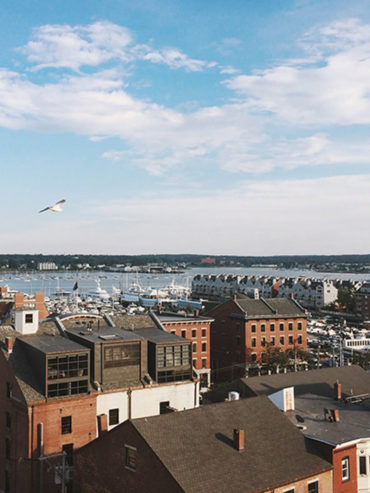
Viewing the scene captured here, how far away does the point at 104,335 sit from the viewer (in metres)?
42.9

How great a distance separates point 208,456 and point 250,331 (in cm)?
5751

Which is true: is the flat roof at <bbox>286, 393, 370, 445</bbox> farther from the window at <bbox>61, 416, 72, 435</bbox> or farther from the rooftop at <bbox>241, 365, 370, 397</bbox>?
the window at <bbox>61, 416, 72, 435</bbox>

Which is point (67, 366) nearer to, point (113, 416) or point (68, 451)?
point (113, 416)

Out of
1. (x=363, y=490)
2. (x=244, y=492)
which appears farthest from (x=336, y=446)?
(x=244, y=492)

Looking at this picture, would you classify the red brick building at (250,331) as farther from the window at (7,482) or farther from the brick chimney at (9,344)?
the brick chimney at (9,344)

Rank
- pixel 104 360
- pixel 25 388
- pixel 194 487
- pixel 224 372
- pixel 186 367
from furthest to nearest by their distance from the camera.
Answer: pixel 224 372 < pixel 186 367 < pixel 104 360 < pixel 25 388 < pixel 194 487

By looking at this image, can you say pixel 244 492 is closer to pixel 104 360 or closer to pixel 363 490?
pixel 363 490

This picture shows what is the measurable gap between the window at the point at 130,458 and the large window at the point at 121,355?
13867 millimetres

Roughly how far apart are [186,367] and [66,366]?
34.5 ft

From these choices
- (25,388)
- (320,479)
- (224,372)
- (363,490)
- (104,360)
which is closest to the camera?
(320,479)

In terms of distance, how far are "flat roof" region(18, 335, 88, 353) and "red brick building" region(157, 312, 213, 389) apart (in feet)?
112

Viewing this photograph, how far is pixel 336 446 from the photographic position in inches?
1122

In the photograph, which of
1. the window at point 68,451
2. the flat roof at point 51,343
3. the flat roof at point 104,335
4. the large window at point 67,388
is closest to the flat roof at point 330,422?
the flat roof at point 104,335

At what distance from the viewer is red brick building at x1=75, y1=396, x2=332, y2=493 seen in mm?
24766
